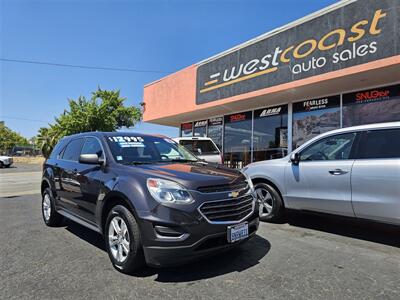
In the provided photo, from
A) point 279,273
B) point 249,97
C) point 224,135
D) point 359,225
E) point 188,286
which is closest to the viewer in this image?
point 188,286

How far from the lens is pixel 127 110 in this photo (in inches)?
1468

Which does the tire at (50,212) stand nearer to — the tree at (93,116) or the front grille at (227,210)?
the front grille at (227,210)

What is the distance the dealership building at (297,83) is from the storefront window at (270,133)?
0.13 ft

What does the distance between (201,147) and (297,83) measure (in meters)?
3.92

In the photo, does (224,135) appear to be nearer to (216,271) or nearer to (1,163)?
(216,271)

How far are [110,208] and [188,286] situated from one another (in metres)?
1.37

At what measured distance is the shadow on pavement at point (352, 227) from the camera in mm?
4891

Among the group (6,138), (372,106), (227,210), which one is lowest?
(227,210)

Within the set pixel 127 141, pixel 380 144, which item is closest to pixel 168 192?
pixel 127 141

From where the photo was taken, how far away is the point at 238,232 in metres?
3.49

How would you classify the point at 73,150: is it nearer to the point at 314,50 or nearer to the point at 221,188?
the point at 221,188

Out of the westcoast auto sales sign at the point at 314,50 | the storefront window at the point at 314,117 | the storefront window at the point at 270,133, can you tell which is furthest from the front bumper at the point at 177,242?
the storefront window at the point at 270,133

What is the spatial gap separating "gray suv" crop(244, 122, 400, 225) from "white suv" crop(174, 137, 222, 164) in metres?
4.81

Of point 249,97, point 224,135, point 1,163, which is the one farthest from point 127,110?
point 249,97
